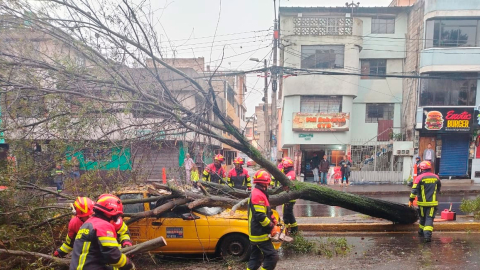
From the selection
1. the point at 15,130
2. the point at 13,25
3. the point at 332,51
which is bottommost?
the point at 15,130

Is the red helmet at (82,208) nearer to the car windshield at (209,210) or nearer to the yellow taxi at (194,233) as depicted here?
the yellow taxi at (194,233)

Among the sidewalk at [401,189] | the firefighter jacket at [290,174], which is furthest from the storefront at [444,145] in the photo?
the firefighter jacket at [290,174]

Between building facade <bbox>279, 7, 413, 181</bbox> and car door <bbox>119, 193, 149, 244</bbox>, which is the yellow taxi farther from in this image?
building facade <bbox>279, 7, 413, 181</bbox>

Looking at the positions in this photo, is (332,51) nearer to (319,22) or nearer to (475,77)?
(319,22)

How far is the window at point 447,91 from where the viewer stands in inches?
618

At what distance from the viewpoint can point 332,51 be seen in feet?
56.1

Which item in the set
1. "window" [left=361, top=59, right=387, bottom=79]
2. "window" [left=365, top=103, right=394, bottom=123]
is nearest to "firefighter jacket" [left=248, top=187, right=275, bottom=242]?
"window" [left=365, top=103, right=394, bottom=123]

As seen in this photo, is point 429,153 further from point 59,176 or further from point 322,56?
point 59,176

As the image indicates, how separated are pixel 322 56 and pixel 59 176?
15019 millimetres

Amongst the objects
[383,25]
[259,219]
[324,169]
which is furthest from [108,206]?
[383,25]

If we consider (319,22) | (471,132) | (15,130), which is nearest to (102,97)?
(15,130)

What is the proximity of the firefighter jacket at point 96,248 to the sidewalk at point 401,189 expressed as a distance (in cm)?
1257

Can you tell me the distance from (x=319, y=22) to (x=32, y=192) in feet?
52.6

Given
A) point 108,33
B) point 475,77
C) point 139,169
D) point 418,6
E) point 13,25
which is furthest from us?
point 418,6
